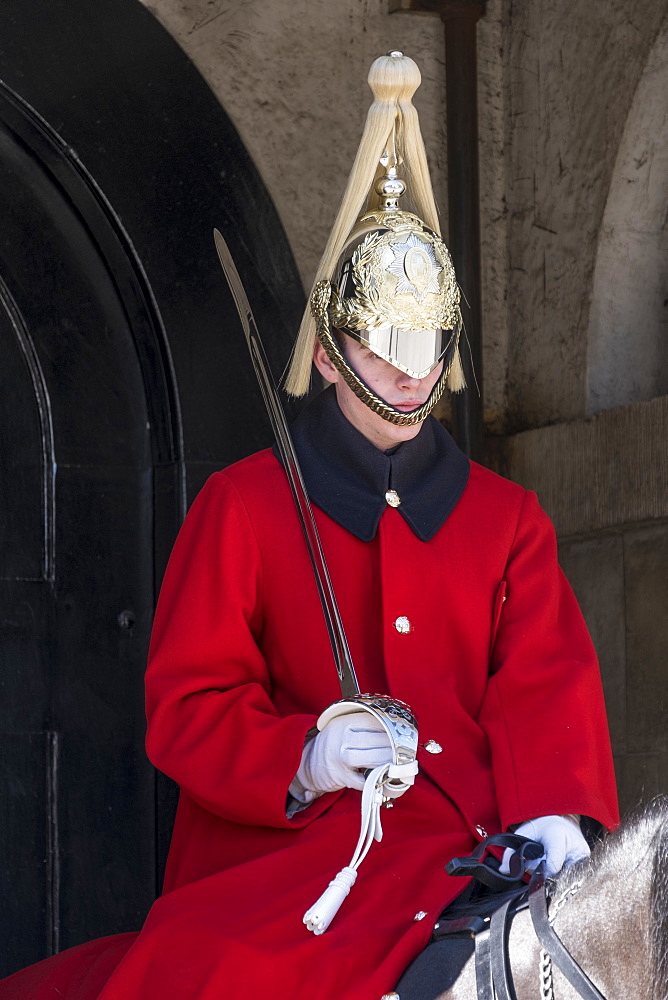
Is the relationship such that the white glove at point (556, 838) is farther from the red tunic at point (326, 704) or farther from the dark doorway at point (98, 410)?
the dark doorway at point (98, 410)

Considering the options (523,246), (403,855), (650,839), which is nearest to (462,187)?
(523,246)

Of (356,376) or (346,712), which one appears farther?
(356,376)

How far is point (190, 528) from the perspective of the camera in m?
2.68

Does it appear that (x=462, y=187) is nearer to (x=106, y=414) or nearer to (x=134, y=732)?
(x=106, y=414)

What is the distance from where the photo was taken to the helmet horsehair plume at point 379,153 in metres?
2.67

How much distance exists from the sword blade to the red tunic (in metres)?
0.08

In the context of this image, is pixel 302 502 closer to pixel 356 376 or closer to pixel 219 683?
pixel 356 376

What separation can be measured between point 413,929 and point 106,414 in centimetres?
176

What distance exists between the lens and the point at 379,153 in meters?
2.69

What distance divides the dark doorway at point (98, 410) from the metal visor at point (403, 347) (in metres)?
1.00

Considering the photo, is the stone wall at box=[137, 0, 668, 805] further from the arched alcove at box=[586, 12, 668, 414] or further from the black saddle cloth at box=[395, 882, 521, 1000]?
the black saddle cloth at box=[395, 882, 521, 1000]

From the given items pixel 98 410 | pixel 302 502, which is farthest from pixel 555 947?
pixel 98 410

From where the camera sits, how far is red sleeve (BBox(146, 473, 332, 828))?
2.36 m

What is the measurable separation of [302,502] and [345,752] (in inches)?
19.1
